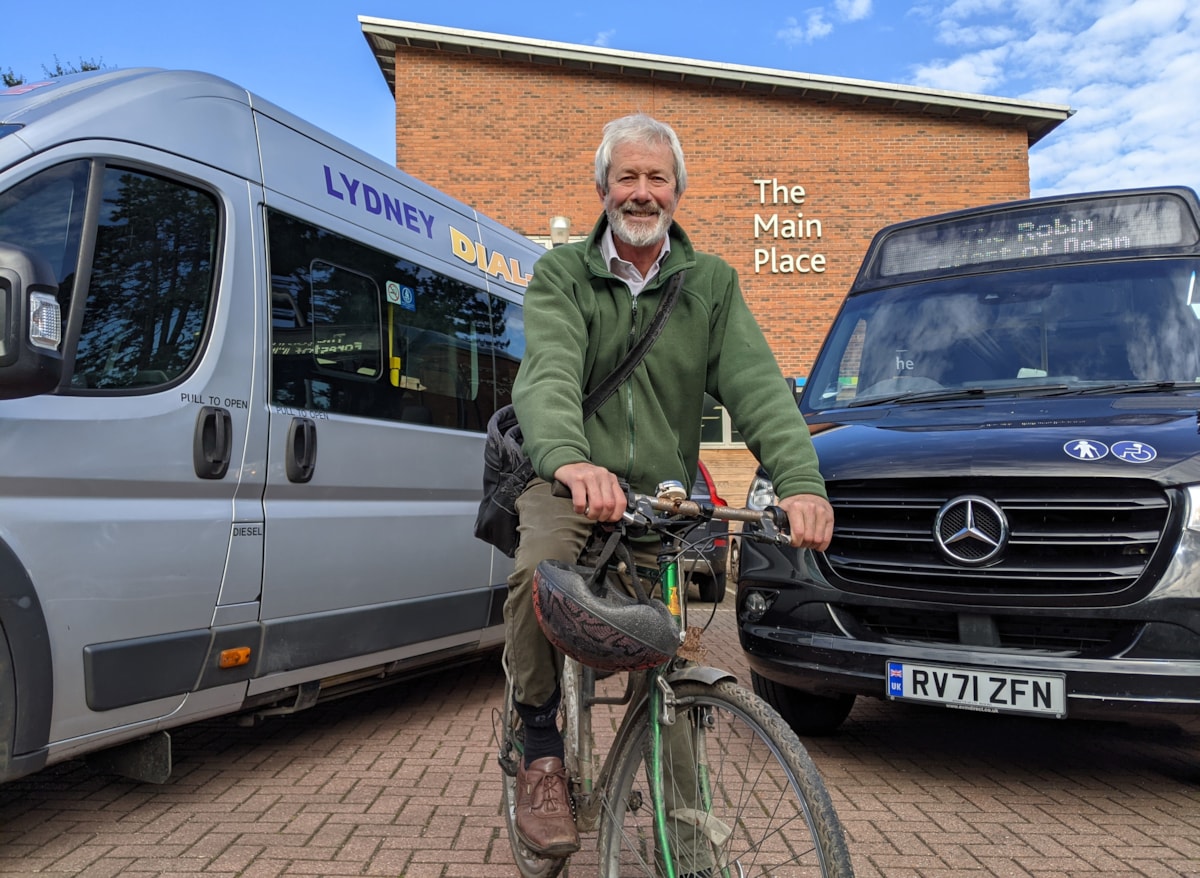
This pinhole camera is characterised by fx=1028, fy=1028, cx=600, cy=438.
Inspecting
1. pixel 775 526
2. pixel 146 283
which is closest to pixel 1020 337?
pixel 775 526

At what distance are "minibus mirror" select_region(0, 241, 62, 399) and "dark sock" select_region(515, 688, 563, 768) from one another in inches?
62.6

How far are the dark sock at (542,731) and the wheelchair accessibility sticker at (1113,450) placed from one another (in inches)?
85.6

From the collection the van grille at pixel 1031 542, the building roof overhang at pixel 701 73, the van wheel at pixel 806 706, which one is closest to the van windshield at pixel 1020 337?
the van grille at pixel 1031 542

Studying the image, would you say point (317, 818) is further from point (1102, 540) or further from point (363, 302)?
point (1102, 540)

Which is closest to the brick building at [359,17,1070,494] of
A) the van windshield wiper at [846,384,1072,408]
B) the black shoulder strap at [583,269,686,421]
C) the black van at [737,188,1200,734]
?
the black van at [737,188,1200,734]

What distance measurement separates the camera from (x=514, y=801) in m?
2.99

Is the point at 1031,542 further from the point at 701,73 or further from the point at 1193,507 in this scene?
the point at 701,73

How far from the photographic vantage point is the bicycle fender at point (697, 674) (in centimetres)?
226

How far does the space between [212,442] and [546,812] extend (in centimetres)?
185

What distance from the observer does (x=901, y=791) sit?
159 inches

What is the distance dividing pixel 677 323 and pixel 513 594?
825 mm

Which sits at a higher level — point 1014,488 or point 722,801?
point 1014,488

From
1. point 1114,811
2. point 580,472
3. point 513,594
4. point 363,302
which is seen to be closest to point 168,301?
point 363,302

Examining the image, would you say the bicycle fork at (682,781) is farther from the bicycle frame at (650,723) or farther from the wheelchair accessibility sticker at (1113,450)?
the wheelchair accessibility sticker at (1113,450)
